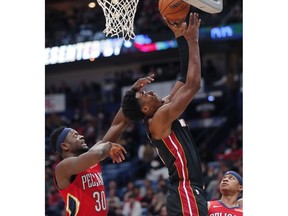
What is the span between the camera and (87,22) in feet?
56.2

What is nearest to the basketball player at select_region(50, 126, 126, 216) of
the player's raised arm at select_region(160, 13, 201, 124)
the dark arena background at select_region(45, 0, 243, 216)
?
the player's raised arm at select_region(160, 13, 201, 124)

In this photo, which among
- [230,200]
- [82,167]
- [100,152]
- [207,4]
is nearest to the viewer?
[207,4]

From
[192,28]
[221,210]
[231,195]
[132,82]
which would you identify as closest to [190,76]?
[192,28]

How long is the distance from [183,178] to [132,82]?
11458mm

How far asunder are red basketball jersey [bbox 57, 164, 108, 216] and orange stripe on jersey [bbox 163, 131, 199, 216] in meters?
0.71

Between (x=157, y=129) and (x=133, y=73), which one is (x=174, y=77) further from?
(x=157, y=129)

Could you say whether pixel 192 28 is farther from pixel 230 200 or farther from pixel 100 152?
pixel 230 200

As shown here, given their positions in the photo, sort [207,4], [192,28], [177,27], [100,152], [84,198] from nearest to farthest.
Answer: [207,4]
[192,28]
[100,152]
[177,27]
[84,198]

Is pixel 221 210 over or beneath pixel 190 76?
beneath

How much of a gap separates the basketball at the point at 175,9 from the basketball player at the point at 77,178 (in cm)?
93

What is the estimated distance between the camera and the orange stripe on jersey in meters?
4.41

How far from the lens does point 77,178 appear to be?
488 cm

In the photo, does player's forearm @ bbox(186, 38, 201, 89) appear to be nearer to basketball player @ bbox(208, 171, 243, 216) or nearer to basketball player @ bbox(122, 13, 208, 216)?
basketball player @ bbox(122, 13, 208, 216)
